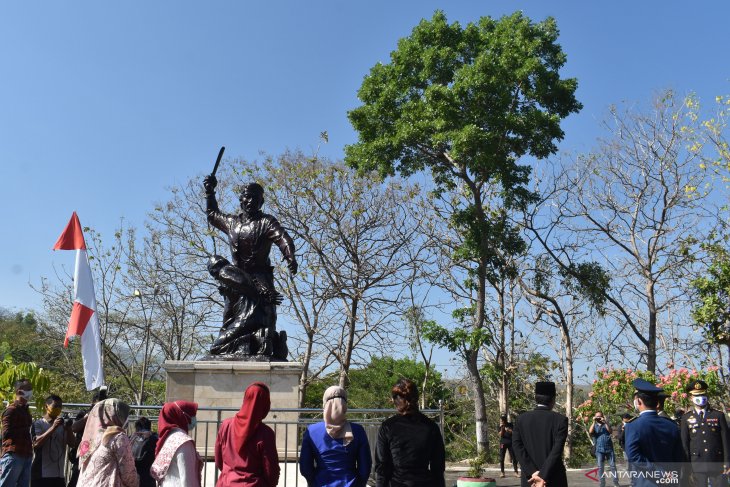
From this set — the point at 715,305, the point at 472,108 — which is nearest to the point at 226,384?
the point at 472,108

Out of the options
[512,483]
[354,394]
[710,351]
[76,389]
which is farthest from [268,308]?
[354,394]

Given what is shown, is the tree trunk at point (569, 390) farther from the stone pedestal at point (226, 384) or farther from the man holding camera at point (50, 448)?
the man holding camera at point (50, 448)

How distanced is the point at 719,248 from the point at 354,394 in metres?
19.5

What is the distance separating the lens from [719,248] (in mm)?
15492

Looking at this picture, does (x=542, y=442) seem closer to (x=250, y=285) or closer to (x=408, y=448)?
(x=408, y=448)

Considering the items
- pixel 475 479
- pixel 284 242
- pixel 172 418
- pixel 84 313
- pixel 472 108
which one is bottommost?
pixel 475 479

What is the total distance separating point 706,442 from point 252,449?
17.8ft

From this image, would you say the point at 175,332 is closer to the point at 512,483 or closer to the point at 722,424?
the point at 512,483

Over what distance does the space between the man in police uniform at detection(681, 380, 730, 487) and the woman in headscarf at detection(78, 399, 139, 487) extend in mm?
5774

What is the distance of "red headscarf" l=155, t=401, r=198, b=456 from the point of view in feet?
13.4

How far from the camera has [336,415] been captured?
Result: 4176mm

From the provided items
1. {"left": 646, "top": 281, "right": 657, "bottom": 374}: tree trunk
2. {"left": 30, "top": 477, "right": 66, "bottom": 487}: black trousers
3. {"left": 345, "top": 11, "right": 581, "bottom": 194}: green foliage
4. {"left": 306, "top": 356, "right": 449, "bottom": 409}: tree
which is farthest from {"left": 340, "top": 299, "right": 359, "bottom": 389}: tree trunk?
{"left": 30, "top": 477, "right": 66, "bottom": 487}: black trousers

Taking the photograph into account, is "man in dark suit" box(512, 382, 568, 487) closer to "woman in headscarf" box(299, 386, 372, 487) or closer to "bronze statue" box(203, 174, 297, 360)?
"woman in headscarf" box(299, 386, 372, 487)

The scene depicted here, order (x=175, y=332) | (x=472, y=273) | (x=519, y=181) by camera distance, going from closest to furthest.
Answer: (x=519, y=181)
(x=472, y=273)
(x=175, y=332)
